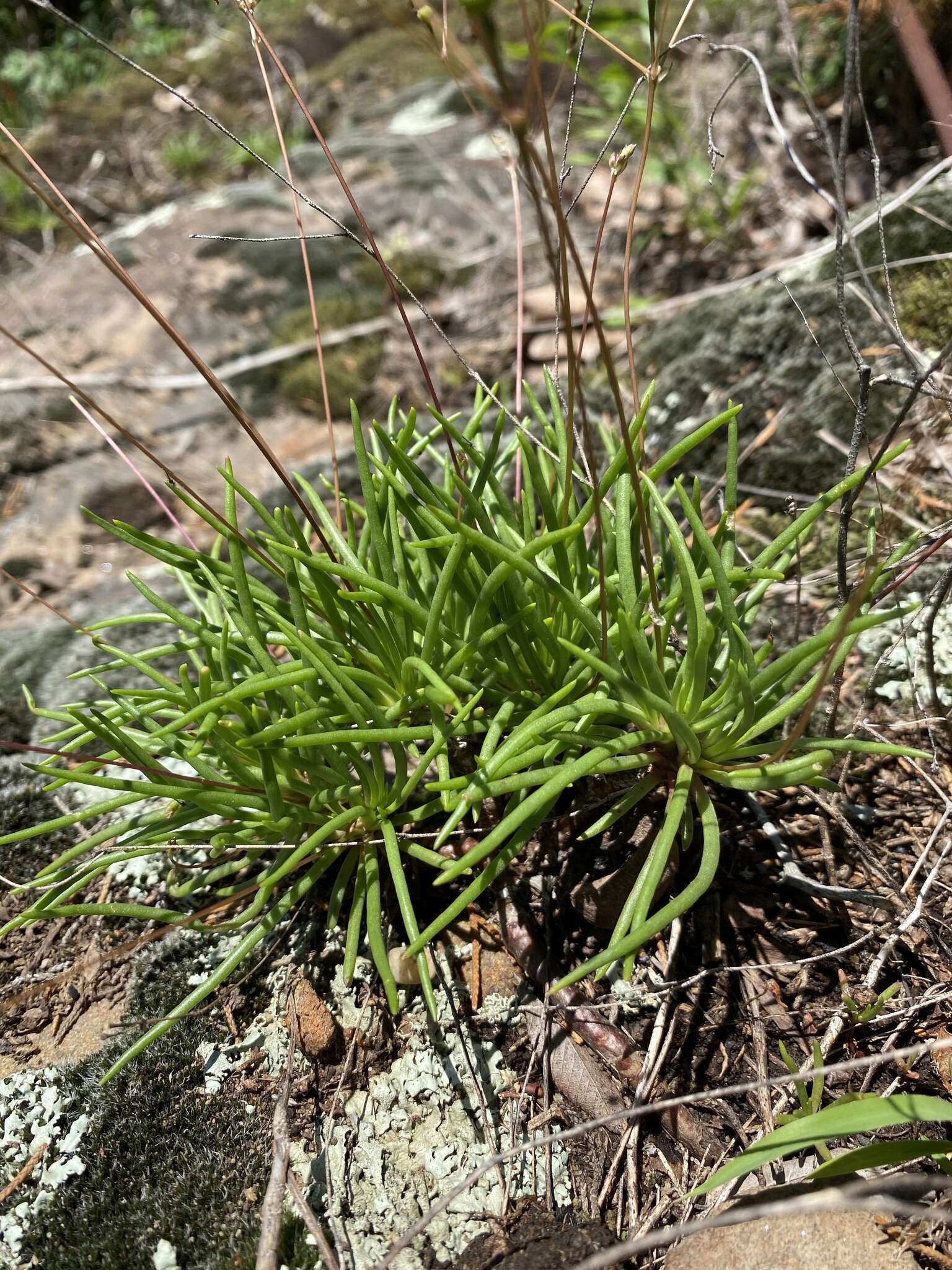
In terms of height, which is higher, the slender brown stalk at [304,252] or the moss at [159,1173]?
the slender brown stalk at [304,252]

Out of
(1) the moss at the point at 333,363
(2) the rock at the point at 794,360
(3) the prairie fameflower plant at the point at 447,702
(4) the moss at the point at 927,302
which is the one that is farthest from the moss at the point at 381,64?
(3) the prairie fameflower plant at the point at 447,702

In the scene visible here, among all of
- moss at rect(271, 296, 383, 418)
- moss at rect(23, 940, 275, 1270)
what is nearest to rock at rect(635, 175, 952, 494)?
moss at rect(271, 296, 383, 418)

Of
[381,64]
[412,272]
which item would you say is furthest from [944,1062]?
[381,64]

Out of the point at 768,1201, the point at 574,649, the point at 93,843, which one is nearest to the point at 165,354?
the point at 93,843

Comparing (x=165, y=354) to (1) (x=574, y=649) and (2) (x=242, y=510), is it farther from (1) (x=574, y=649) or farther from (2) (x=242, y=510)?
(1) (x=574, y=649)

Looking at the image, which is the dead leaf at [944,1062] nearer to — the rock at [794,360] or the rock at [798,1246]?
the rock at [798,1246]

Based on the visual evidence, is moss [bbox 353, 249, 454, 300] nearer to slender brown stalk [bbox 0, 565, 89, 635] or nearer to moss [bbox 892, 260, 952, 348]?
moss [bbox 892, 260, 952, 348]

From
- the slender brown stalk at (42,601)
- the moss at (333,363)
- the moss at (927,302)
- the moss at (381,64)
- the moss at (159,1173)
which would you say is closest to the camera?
the moss at (159,1173)
